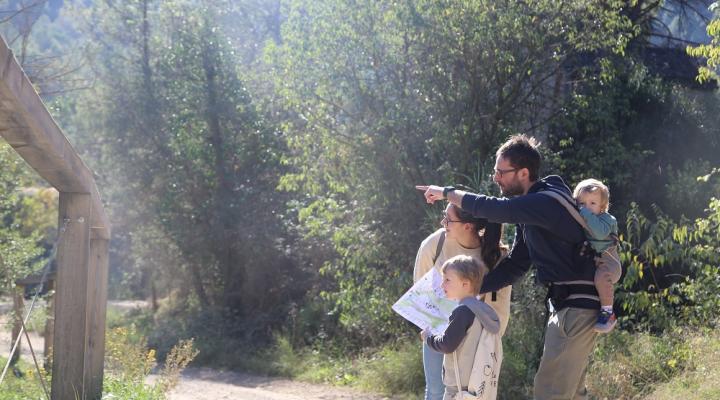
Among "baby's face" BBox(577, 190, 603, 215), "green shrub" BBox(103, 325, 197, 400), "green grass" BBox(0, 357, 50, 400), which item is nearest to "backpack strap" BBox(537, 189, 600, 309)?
"baby's face" BBox(577, 190, 603, 215)

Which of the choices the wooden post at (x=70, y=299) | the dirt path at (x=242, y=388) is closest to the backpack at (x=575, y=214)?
the wooden post at (x=70, y=299)

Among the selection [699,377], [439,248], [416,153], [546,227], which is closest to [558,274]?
[546,227]

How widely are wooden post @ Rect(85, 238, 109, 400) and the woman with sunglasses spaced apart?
289 centimetres

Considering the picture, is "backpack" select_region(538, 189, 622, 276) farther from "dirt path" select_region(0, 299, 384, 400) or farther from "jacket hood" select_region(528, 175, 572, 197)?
"dirt path" select_region(0, 299, 384, 400)

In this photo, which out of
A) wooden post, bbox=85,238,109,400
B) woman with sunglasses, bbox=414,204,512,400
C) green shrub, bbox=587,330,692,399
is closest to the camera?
woman with sunglasses, bbox=414,204,512,400

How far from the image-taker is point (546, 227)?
4.41 metres

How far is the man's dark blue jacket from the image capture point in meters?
4.38

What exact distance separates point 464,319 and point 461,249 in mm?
796

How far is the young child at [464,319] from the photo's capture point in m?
4.41

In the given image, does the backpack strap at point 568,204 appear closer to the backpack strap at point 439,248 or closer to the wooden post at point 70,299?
the backpack strap at point 439,248

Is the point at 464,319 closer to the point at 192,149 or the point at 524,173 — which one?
the point at 524,173

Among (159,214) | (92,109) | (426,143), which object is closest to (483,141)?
(426,143)

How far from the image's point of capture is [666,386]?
306 inches

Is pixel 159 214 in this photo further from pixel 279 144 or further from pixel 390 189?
pixel 390 189
